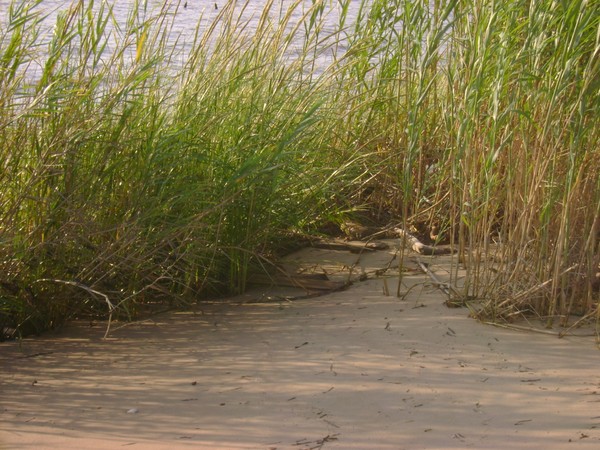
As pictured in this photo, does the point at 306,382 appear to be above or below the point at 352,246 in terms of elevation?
below

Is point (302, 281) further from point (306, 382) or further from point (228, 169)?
point (306, 382)

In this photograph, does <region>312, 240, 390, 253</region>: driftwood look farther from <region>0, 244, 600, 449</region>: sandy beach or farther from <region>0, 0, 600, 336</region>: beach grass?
<region>0, 244, 600, 449</region>: sandy beach

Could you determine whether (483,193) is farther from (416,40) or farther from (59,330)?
(59,330)

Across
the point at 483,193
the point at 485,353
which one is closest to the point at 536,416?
the point at 485,353

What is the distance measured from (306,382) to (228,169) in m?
1.25

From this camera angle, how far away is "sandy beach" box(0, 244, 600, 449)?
9.03 feet

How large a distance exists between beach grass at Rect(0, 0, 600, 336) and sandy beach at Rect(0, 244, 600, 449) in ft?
0.65

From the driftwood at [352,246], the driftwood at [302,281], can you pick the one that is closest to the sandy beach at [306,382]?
the driftwood at [302,281]

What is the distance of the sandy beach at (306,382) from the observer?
2752mm

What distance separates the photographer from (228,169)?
4.07 m

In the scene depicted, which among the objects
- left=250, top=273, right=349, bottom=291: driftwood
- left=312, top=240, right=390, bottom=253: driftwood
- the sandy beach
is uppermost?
left=312, top=240, right=390, bottom=253: driftwood

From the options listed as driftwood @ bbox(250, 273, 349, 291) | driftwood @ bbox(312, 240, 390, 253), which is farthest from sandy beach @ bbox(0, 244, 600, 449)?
driftwood @ bbox(312, 240, 390, 253)

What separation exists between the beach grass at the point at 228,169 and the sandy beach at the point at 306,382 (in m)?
0.20

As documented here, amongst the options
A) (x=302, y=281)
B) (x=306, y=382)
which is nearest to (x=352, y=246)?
(x=302, y=281)
